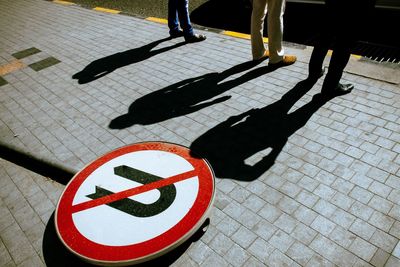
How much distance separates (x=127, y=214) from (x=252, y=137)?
1.90 m

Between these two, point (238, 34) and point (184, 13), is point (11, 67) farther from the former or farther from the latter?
point (238, 34)

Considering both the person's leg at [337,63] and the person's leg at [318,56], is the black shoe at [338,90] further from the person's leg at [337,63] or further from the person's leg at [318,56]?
the person's leg at [318,56]

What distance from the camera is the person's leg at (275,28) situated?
494cm

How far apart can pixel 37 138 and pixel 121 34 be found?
14.1ft

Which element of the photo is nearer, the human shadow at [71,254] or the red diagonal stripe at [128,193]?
the human shadow at [71,254]

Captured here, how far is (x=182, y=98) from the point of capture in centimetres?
509

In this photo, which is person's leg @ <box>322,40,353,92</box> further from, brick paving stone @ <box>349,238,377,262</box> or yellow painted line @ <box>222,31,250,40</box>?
yellow painted line @ <box>222,31,250,40</box>

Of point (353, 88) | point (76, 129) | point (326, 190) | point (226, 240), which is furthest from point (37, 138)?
point (353, 88)

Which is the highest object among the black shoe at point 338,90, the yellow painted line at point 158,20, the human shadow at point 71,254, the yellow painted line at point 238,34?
the black shoe at point 338,90

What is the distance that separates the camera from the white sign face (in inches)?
109

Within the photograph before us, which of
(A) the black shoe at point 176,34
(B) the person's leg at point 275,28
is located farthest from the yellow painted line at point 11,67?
(B) the person's leg at point 275,28

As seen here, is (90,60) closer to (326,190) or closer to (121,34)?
(121,34)

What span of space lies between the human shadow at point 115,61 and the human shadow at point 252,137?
309cm

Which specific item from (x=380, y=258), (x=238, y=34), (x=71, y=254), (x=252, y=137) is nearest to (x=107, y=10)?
(x=238, y=34)
